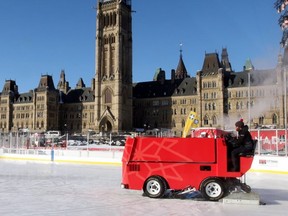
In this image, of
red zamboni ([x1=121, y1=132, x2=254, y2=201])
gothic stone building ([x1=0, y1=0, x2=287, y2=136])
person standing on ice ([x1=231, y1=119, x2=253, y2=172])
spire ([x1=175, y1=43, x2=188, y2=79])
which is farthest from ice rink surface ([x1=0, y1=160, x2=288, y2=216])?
spire ([x1=175, y1=43, x2=188, y2=79])

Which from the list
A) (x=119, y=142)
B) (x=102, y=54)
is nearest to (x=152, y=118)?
(x=102, y=54)

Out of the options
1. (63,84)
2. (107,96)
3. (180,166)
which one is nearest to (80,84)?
(63,84)

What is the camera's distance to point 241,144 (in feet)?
39.0

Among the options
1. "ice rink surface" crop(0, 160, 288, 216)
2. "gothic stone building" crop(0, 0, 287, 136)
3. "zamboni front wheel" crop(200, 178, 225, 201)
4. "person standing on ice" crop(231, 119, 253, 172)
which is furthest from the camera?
"gothic stone building" crop(0, 0, 287, 136)

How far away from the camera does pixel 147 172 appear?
1275 cm

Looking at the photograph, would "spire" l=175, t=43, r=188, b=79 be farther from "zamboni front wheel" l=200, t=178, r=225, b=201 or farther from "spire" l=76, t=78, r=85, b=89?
"zamboni front wheel" l=200, t=178, r=225, b=201

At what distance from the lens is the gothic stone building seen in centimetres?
9069

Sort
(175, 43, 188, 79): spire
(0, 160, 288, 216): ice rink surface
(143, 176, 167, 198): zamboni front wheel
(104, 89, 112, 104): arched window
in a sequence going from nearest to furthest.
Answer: (0, 160, 288, 216): ice rink surface < (143, 176, 167, 198): zamboni front wheel < (104, 89, 112, 104): arched window < (175, 43, 188, 79): spire

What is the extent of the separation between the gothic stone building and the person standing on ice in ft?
213

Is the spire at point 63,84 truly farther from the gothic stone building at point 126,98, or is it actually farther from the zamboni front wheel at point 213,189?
the zamboni front wheel at point 213,189

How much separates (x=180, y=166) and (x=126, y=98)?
9227cm

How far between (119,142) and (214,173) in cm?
2959

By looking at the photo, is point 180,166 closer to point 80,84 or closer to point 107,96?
point 107,96

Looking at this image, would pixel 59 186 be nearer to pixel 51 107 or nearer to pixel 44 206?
pixel 44 206
